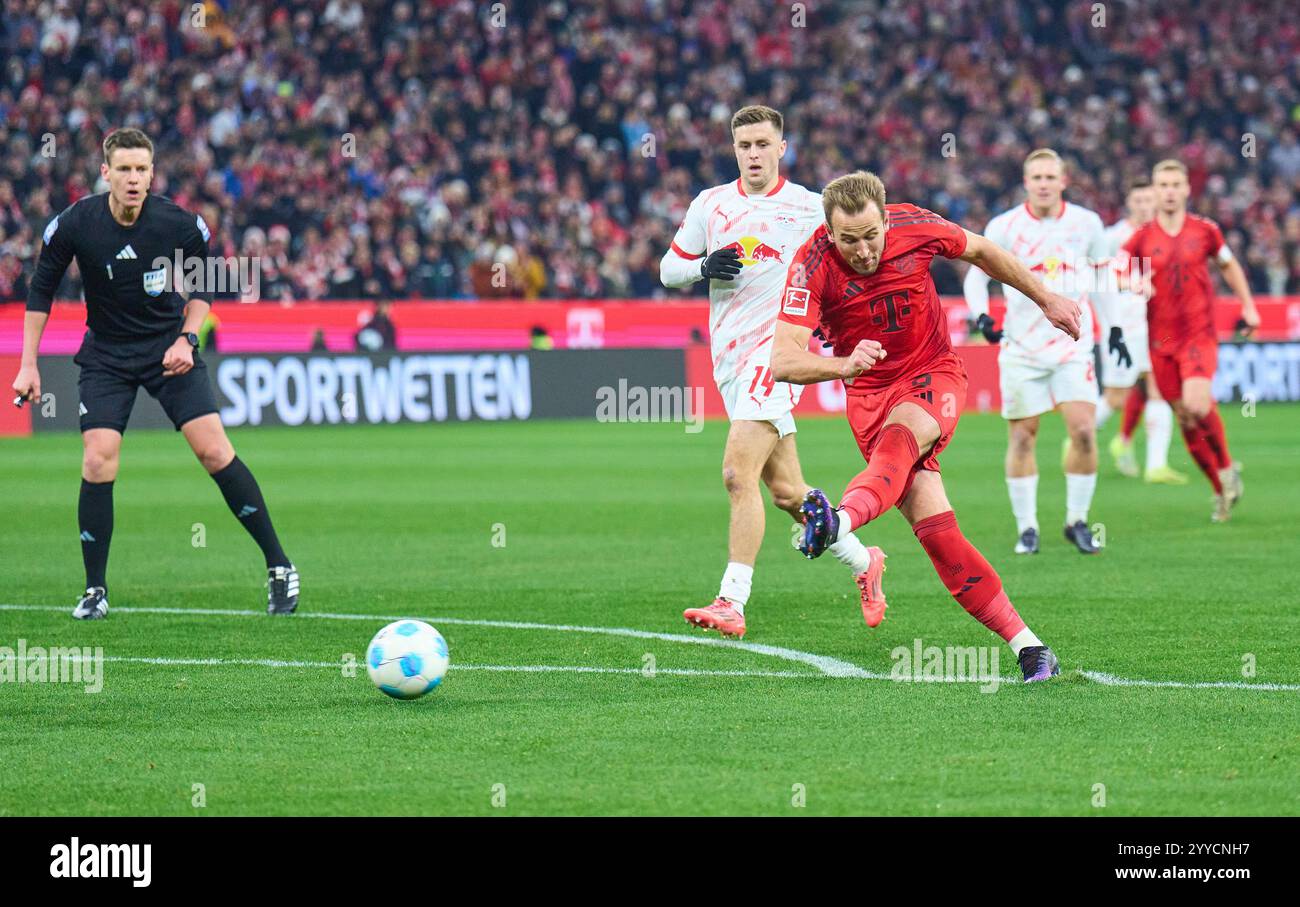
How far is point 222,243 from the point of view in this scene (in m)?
27.2

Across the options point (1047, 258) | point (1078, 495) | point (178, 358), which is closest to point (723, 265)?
point (178, 358)

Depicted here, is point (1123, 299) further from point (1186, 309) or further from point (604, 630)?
point (604, 630)

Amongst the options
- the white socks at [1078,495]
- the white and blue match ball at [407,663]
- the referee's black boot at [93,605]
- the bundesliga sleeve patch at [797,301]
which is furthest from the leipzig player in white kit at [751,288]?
the white socks at [1078,495]

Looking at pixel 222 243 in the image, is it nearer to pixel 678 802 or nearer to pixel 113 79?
pixel 113 79

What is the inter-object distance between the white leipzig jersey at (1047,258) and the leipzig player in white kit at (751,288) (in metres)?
3.68

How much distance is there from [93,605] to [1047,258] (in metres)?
6.31

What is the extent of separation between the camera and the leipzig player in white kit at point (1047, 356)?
470 inches

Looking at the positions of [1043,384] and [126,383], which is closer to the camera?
[126,383]

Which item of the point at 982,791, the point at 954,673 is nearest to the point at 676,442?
the point at 954,673

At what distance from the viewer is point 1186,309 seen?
43.6ft

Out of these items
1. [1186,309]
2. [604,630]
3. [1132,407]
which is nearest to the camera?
[604,630]

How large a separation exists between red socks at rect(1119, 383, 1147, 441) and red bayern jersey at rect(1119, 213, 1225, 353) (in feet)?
12.4

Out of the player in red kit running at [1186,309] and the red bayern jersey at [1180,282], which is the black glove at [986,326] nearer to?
the player in red kit running at [1186,309]

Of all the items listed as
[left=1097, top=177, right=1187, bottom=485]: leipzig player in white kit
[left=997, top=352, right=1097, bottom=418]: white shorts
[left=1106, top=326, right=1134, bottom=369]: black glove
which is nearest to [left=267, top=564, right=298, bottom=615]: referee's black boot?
[left=997, top=352, right=1097, bottom=418]: white shorts
